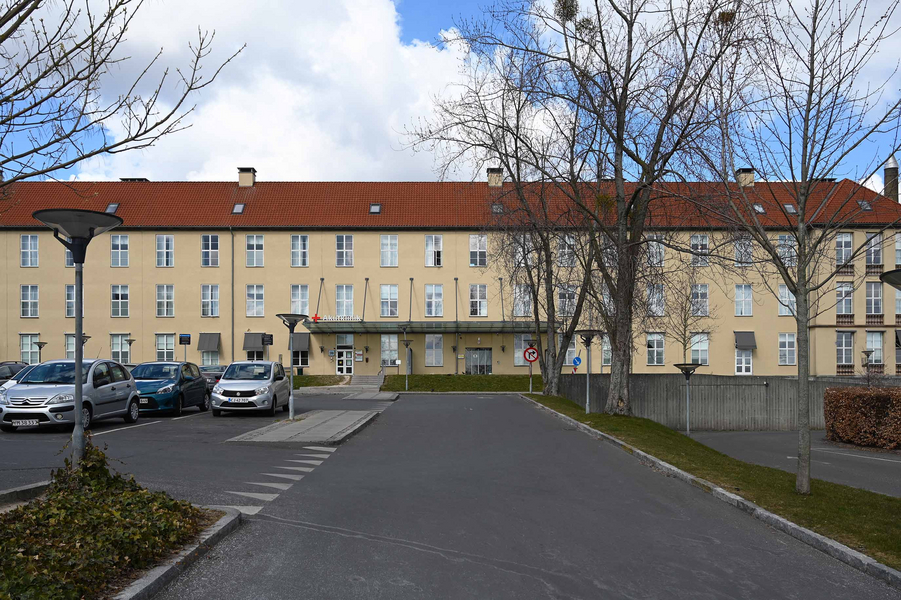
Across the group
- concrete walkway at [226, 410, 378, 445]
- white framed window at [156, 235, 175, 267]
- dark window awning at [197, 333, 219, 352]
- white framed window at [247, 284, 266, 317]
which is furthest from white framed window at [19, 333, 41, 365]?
concrete walkway at [226, 410, 378, 445]

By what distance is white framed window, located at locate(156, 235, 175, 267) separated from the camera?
53.1 metres

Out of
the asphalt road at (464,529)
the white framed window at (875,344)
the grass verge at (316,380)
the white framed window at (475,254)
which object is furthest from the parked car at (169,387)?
the white framed window at (875,344)

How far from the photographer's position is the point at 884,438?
2297cm

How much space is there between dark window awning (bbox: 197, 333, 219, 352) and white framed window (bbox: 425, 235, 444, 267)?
1512cm

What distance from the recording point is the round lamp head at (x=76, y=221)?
815 centimetres

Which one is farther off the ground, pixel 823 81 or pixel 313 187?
pixel 313 187

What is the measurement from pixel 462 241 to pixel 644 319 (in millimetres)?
30260

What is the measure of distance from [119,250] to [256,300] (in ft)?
33.3

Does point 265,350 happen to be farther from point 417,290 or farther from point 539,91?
point 539,91

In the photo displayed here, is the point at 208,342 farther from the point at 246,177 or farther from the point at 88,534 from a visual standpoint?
the point at 88,534

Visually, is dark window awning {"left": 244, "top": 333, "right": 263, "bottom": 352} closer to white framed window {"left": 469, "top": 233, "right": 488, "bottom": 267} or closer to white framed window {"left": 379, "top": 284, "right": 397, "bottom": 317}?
white framed window {"left": 379, "top": 284, "right": 397, "bottom": 317}

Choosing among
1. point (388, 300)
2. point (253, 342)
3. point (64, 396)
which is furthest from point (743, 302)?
point (64, 396)

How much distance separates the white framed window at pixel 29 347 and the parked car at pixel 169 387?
107 ft

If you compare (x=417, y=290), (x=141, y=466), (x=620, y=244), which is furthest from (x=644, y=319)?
(x=417, y=290)
